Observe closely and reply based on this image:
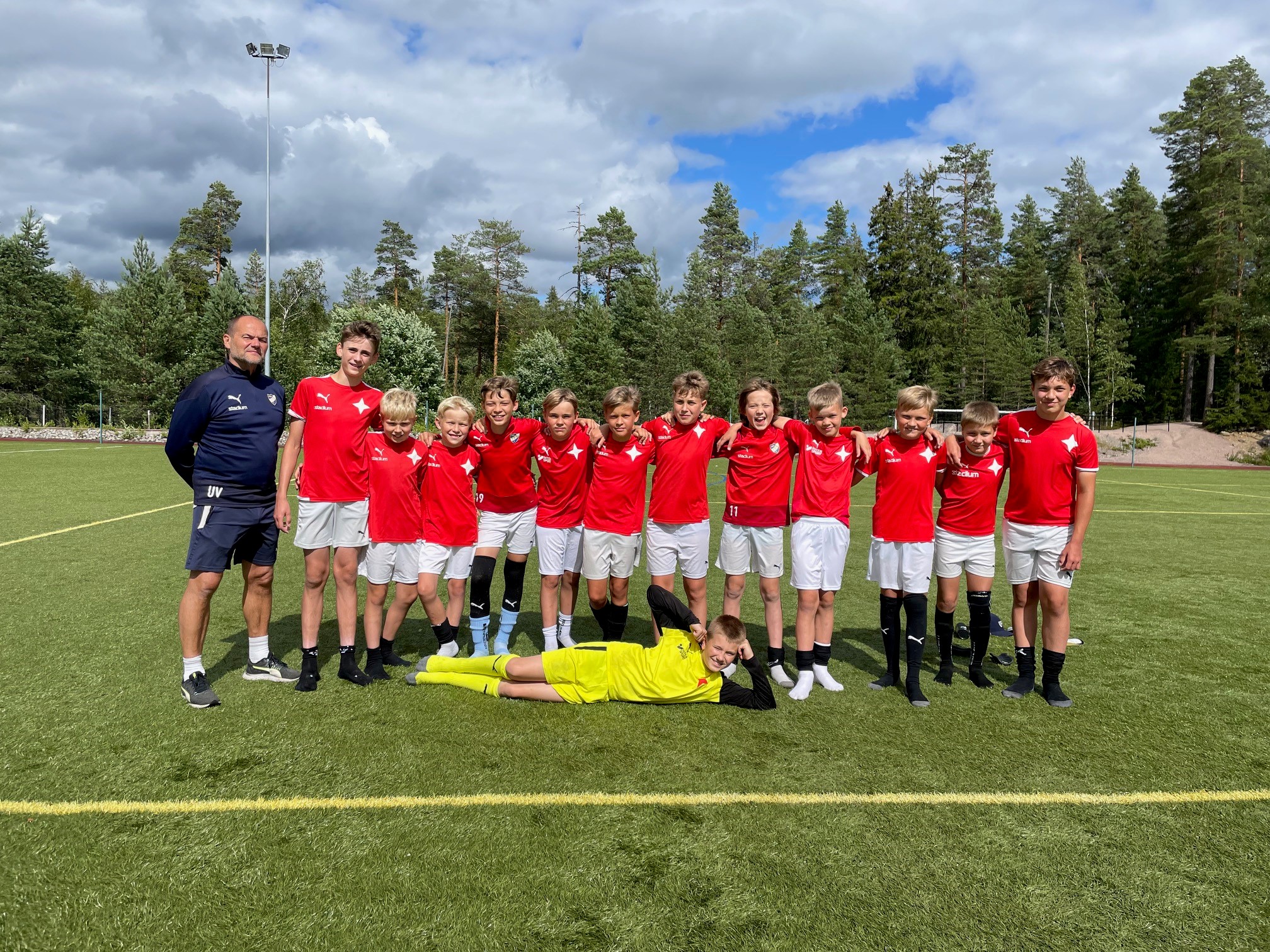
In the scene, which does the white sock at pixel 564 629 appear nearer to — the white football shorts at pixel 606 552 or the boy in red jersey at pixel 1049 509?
the white football shorts at pixel 606 552

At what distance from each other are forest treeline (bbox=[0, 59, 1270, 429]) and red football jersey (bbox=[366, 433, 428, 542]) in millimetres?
38510

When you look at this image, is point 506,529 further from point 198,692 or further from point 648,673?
point 198,692

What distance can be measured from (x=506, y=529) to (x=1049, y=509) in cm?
340

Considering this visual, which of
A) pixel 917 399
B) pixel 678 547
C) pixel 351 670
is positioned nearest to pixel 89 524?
pixel 351 670

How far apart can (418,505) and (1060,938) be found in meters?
3.79

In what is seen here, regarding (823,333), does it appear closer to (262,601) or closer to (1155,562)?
(1155,562)

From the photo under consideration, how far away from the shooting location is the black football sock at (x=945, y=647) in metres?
4.79

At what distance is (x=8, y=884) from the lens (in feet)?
8.45

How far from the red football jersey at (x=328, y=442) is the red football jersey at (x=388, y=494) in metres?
0.12

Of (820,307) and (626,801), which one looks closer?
(626,801)

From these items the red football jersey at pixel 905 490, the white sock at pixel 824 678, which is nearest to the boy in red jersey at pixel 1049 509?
the red football jersey at pixel 905 490

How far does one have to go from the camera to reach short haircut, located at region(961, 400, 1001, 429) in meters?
4.60

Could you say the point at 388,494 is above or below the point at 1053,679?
above

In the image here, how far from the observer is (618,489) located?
4961 mm
